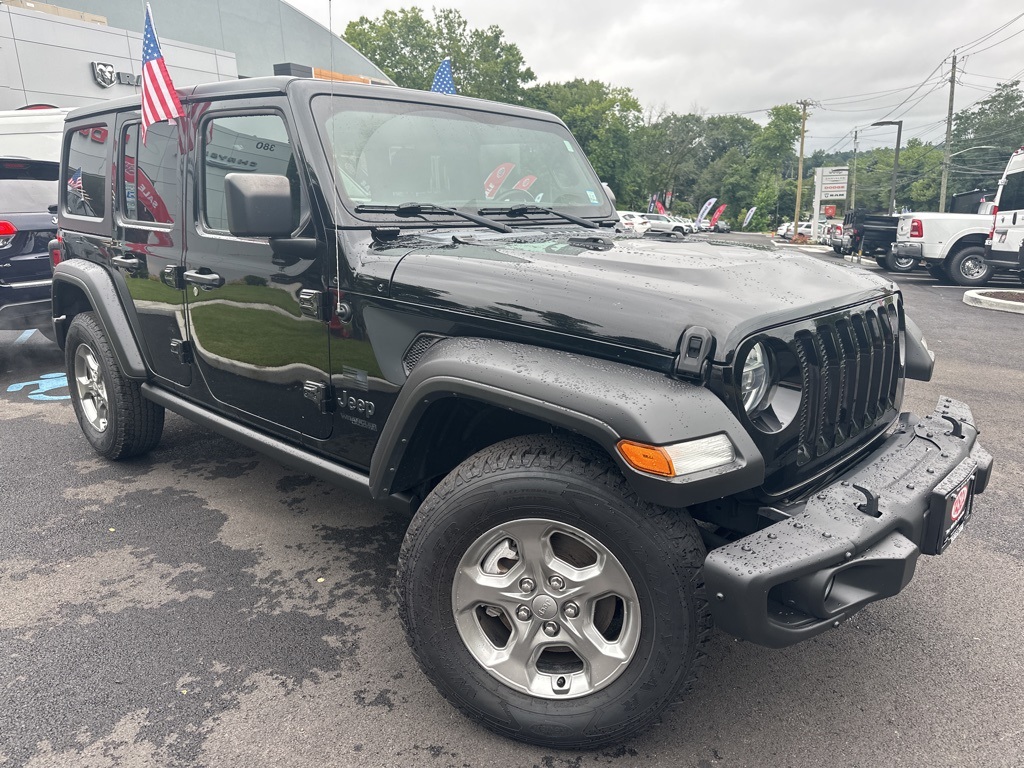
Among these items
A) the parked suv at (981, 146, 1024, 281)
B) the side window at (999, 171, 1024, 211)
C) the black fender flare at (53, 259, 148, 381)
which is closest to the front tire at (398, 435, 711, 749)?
the black fender flare at (53, 259, 148, 381)

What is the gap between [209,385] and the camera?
3.39m

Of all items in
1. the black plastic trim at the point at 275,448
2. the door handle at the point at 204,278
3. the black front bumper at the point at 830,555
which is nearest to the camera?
the black front bumper at the point at 830,555

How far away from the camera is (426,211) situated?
114 inches

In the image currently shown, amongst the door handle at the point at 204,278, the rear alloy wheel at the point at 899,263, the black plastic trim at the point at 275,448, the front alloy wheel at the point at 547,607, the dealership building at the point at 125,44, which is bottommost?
the rear alloy wheel at the point at 899,263

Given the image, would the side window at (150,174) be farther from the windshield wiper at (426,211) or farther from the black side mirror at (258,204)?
the windshield wiper at (426,211)

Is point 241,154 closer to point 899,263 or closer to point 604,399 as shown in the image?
point 604,399

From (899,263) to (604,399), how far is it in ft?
54.5

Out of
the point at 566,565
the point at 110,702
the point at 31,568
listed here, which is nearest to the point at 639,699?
the point at 566,565

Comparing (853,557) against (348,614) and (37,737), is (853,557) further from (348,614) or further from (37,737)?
(37,737)

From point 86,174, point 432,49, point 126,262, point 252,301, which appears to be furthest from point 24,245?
point 432,49

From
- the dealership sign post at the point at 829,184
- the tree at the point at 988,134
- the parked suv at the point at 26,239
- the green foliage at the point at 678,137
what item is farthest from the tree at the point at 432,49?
the parked suv at the point at 26,239

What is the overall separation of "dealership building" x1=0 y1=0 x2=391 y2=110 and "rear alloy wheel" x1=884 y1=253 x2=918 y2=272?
Result: 1289cm

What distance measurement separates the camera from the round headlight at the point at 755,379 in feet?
6.61

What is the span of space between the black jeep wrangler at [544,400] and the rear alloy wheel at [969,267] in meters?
13.3
